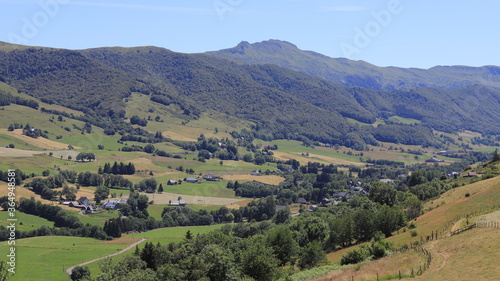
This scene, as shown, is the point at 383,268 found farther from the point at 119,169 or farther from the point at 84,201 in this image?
the point at 119,169

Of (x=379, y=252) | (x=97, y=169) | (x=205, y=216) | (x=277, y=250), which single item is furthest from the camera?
(x=97, y=169)

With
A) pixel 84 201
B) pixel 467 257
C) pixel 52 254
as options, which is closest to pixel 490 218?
pixel 467 257

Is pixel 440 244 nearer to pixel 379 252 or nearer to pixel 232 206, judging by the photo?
pixel 379 252

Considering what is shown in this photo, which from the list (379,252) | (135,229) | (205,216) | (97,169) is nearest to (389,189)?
(379,252)

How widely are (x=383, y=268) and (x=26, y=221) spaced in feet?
370

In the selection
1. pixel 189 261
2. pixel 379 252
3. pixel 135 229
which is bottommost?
pixel 135 229

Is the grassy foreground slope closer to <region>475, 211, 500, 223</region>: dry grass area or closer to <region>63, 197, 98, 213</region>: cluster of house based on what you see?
<region>475, 211, 500, 223</region>: dry grass area

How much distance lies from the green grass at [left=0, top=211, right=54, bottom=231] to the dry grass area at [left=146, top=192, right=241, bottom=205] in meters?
38.5

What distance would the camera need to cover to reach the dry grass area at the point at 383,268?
44.6 metres

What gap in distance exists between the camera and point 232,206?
528 feet

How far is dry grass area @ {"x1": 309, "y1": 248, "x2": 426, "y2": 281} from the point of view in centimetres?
4456

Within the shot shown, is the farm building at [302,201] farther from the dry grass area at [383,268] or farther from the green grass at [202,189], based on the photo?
the dry grass area at [383,268]

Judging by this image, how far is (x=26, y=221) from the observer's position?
130 m

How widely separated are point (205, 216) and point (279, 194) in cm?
4190
